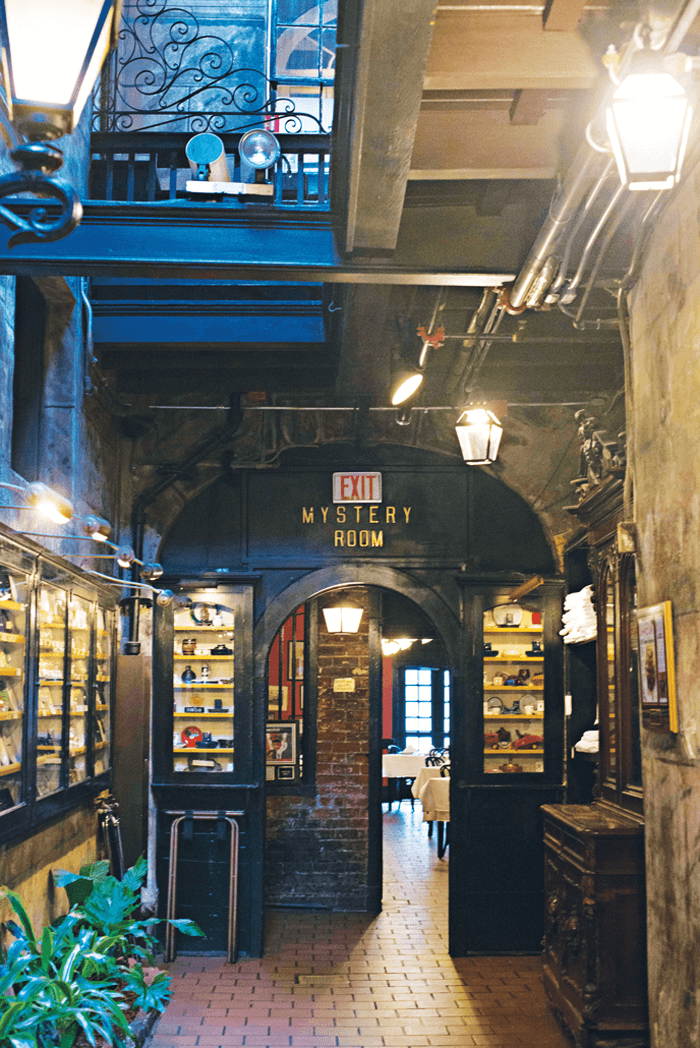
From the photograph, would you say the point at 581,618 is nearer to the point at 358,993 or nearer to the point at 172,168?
the point at 358,993

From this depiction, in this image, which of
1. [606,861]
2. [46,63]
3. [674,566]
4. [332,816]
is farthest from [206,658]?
[46,63]

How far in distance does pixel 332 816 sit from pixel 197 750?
6.90ft

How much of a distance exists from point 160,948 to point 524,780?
3140mm

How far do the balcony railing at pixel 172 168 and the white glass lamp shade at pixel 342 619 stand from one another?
394cm

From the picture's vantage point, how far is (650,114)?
2.84m

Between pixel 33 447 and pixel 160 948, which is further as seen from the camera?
pixel 160 948

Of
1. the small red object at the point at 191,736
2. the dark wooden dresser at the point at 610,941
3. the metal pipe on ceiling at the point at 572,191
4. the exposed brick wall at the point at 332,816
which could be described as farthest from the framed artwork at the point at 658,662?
the exposed brick wall at the point at 332,816

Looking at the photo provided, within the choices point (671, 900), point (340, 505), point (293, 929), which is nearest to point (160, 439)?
point (340, 505)

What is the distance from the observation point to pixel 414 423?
7977mm

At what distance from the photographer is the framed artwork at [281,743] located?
Answer: 934cm

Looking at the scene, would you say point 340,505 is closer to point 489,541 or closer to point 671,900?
point 489,541

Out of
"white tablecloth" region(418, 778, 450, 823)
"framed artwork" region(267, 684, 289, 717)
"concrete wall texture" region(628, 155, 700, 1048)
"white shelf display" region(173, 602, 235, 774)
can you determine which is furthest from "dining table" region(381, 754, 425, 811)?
"concrete wall texture" region(628, 155, 700, 1048)

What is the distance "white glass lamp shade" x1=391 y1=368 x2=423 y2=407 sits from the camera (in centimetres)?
575

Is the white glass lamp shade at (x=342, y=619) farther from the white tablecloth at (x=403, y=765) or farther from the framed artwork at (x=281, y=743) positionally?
the white tablecloth at (x=403, y=765)
